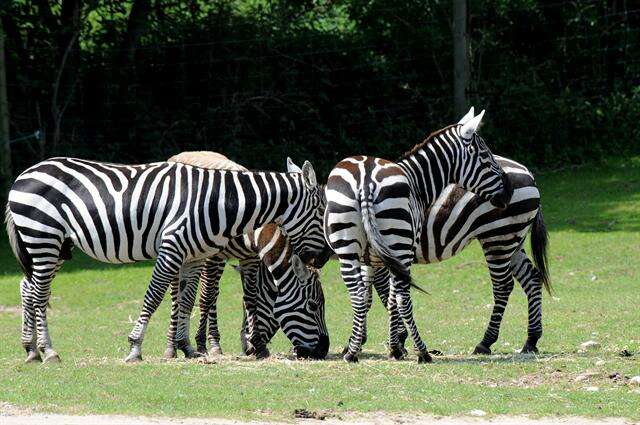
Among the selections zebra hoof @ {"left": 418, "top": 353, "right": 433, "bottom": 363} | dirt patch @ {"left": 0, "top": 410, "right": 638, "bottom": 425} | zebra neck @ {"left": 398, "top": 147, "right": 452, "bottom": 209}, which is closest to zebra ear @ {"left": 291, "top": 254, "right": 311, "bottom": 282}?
zebra neck @ {"left": 398, "top": 147, "right": 452, "bottom": 209}

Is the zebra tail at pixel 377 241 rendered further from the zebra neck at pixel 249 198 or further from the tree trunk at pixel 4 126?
the tree trunk at pixel 4 126

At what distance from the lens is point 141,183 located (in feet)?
38.3

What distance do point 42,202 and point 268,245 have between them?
2376mm

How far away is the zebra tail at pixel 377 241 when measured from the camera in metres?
10.8

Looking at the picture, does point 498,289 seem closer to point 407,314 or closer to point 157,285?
point 407,314

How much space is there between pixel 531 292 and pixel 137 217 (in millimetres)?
4392

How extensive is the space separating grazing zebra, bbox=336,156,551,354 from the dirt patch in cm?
359

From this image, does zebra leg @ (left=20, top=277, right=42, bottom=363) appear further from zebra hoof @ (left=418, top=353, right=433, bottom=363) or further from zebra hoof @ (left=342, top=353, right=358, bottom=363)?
zebra hoof @ (left=418, top=353, right=433, bottom=363)

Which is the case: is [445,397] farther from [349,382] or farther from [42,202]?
[42,202]

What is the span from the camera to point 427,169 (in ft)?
38.2

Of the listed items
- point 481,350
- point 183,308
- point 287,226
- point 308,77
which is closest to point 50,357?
point 183,308

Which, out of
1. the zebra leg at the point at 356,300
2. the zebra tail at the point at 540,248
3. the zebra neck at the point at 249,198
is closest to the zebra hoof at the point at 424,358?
the zebra leg at the point at 356,300

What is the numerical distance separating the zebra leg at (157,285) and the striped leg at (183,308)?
2.06ft

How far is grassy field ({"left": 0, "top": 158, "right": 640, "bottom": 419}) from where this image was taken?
902 cm
